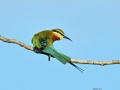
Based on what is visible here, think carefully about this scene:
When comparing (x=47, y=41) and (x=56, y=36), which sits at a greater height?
(x=56, y=36)

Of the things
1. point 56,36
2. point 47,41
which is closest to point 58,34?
point 56,36

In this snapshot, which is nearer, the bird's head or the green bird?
the green bird

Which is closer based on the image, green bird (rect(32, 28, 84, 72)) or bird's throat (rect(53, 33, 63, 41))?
green bird (rect(32, 28, 84, 72))

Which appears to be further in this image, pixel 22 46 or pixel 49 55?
pixel 49 55

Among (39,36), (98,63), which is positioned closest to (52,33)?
(39,36)

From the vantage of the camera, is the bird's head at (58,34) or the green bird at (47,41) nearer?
the green bird at (47,41)

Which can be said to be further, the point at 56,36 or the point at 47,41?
the point at 56,36

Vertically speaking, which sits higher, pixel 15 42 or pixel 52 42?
pixel 52 42

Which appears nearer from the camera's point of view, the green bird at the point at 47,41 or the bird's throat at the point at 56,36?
the green bird at the point at 47,41

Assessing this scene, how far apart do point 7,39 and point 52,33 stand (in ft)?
4.77

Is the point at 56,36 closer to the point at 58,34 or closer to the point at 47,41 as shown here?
the point at 58,34

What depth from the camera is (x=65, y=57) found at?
319cm

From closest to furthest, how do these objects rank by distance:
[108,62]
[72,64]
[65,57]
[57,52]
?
1. [108,62]
2. [72,64]
3. [65,57]
4. [57,52]

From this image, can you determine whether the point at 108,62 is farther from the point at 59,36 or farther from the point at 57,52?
→ the point at 59,36
